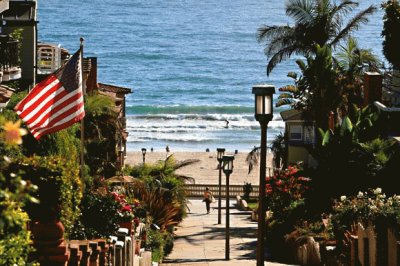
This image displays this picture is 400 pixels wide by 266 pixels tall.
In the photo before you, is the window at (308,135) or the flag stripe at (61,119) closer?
the flag stripe at (61,119)

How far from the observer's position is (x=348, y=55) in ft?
165

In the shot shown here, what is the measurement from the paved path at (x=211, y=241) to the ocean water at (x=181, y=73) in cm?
4687

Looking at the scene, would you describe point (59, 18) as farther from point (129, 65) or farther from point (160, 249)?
point (160, 249)

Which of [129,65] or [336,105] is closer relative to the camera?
[336,105]

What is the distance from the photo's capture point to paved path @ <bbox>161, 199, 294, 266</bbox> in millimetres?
32156

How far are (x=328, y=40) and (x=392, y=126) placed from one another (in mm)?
13994

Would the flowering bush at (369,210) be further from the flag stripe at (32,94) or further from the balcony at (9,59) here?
the balcony at (9,59)

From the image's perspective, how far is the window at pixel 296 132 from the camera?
179 feet

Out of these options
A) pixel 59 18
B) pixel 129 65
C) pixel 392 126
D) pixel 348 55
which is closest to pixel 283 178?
pixel 392 126

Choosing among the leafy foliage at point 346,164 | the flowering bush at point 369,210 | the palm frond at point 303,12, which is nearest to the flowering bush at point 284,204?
the leafy foliage at point 346,164

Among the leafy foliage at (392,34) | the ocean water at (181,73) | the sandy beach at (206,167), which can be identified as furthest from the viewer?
the ocean water at (181,73)

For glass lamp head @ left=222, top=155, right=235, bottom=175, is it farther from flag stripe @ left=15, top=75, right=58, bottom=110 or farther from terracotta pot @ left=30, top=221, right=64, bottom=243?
terracotta pot @ left=30, top=221, right=64, bottom=243

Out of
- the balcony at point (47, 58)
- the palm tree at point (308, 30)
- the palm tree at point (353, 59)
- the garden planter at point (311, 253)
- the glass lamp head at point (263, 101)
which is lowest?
the garden planter at point (311, 253)

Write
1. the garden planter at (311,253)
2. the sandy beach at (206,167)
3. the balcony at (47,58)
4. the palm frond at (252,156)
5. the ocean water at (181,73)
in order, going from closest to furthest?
the garden planter at (311,253), the balcony at (47,58), the palm frond at (252,156), the sandy beach at (206,167), the ocean water at (181,73)
